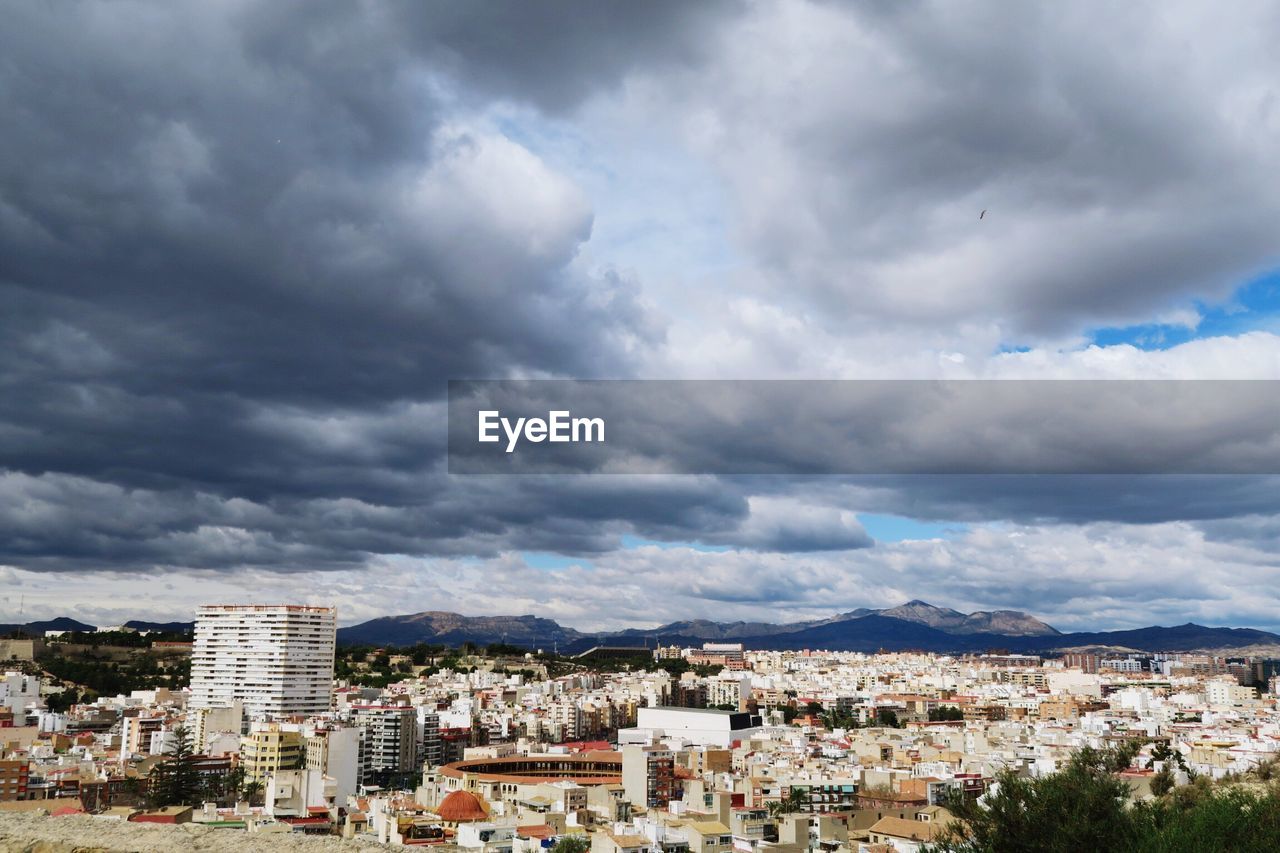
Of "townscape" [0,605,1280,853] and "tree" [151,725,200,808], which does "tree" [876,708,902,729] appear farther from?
"tree" [151,725,200,808]

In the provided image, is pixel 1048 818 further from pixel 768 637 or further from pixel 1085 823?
pixel 768 637

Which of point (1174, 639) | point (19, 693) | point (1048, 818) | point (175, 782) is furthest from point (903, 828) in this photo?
point (1174, 639)

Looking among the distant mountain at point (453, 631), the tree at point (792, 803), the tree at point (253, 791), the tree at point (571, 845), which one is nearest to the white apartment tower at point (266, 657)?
the tree at point (253, 791)

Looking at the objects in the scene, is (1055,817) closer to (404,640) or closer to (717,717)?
(717,717)

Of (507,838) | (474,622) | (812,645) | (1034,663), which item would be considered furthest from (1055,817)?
(812,645)

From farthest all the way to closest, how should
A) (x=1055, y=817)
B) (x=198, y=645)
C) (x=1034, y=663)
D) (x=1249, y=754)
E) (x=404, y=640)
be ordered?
(x=404, y=640), (x=1034, y=663), (x=198, y=645), (x=1249, y=754), (x=1055, y=817)
